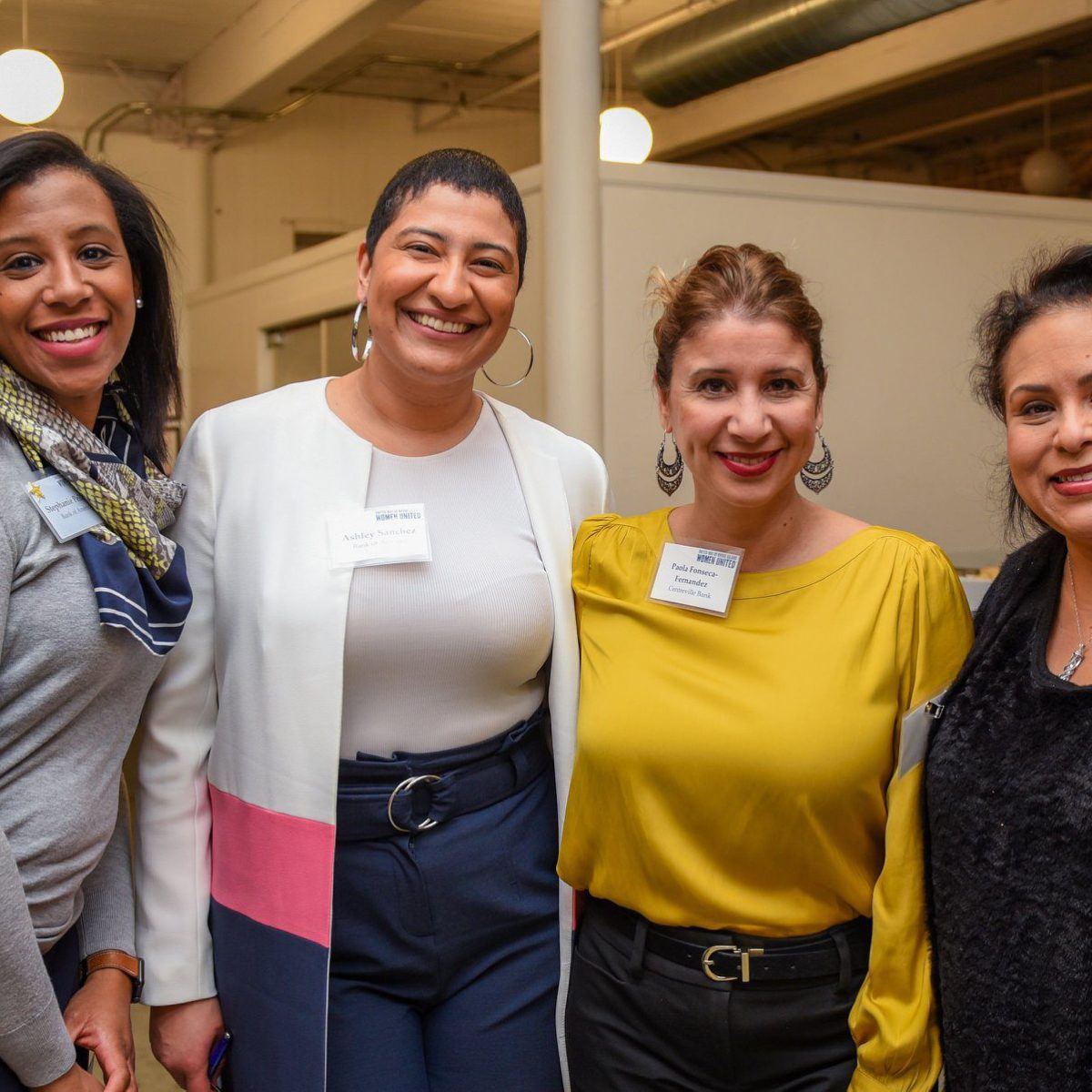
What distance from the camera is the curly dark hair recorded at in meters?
1.48

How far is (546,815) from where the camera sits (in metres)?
1.87

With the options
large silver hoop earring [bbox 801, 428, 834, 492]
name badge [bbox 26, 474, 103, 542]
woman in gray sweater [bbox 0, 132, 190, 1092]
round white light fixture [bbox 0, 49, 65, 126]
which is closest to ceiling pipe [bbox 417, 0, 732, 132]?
round white light fixture [bbox 0, 49, 65, 126]

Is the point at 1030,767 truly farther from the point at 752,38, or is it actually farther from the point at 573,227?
the point at 752,38

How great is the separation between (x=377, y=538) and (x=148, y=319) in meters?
0.45

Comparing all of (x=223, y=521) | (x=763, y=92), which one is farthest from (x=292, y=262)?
(x=223, y=521)

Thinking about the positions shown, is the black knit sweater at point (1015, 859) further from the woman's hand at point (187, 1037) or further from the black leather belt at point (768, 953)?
the woman's hand at point (187, 1037)

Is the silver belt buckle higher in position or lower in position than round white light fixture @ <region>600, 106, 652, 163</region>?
lower

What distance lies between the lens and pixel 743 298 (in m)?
1.71

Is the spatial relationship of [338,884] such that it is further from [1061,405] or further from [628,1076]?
[1061,405]

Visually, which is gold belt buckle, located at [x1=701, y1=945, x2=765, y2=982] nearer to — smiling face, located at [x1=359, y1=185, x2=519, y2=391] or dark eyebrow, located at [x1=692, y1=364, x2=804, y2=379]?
dark eyebrow, located at [x1=692, y1=364, x2=804, y2=379]

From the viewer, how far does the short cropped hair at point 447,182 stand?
1807 mm

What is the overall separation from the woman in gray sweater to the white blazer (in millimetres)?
72

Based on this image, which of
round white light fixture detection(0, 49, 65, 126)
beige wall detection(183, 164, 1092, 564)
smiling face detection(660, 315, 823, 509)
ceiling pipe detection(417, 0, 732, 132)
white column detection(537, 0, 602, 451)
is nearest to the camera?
smiling face detection(660, 315, 823, 509)

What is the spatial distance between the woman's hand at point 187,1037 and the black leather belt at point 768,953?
26.2 inches
